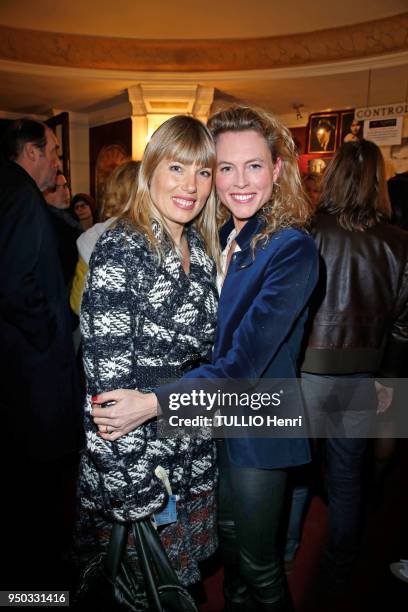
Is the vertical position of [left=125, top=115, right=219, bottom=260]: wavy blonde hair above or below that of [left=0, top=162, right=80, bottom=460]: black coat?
above

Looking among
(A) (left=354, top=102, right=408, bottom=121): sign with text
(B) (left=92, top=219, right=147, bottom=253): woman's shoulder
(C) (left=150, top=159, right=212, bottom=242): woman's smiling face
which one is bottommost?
(B) (left=92, top=219, right=147, bottom=253): woman's shoulder

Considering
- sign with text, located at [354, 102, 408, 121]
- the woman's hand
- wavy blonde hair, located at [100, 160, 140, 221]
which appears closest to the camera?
the woman's hand

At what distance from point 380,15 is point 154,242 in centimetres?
504

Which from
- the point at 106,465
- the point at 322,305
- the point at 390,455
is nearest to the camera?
the point at 106,465

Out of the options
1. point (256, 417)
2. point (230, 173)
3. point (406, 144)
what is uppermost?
point (406, 144)

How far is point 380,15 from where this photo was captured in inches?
186

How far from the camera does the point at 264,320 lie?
1115mm

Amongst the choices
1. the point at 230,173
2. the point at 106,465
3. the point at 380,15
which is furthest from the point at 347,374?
the point at 380,15

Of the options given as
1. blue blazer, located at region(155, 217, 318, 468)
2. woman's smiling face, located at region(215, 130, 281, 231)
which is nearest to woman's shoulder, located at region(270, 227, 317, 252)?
blue blazer, located at region(155, 217, 318, 468)

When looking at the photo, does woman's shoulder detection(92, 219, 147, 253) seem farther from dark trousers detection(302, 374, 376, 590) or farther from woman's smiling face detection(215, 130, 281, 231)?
dark trousers detection(302, 374, 376, 590)

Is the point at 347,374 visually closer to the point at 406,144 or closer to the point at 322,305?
the point at 322,305

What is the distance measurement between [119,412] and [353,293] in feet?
3.71

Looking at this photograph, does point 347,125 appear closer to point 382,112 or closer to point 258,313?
point 382,112

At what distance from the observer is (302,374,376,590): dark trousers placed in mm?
1813
